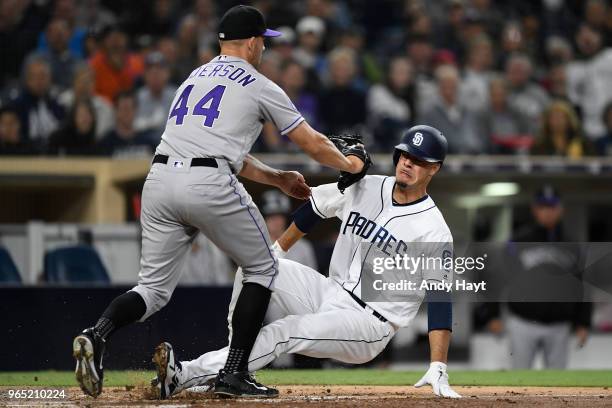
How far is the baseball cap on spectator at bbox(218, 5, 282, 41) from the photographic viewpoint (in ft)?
17.0

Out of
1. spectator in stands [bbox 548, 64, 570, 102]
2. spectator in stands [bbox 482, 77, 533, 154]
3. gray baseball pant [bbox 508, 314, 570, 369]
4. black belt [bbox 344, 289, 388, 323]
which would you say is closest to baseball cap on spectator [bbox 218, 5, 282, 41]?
black belt [bbox 344, 289, 388, 323]

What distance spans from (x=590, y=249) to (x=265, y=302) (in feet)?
15.5

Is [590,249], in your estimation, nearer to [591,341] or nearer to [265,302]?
[591,341]

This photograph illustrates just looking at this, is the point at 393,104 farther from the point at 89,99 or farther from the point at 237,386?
the point at 237,386

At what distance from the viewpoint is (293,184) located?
5.66 m

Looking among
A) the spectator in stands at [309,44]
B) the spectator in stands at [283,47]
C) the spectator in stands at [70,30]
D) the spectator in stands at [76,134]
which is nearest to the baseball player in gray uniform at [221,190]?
the spectator in stands at [76,134]

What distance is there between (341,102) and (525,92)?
7.89 ft

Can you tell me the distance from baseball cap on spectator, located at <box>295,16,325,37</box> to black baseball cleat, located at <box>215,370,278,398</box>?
775 centimetres

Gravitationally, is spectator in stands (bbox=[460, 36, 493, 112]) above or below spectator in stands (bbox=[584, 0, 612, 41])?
below

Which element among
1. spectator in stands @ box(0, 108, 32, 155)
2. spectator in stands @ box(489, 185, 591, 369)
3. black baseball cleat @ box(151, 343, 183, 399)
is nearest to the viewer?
black baseball cleat @ box(151, 343, 183, 399)

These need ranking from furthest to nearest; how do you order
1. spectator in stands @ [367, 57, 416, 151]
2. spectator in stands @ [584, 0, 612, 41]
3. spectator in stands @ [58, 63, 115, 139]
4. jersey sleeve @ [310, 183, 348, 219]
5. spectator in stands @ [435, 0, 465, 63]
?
spectator in stands @ [584, 0, 612, 41] < spectator in stands @ [435, 0, 465, 63] < spectator in stands @ [367, 57, 416, 151] < spectator in stands @ [58, 63, 115, 139] < jersey sleeve @ [310, 183, 348, 219]

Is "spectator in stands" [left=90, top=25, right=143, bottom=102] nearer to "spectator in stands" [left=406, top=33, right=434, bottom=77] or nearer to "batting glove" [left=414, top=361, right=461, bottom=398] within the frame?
"spectator in stands" [left=406, top=33, right=434, bottom=77]

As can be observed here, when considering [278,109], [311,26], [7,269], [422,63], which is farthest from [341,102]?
[278,109]

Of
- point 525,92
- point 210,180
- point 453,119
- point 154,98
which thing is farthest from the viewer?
point 525,92
